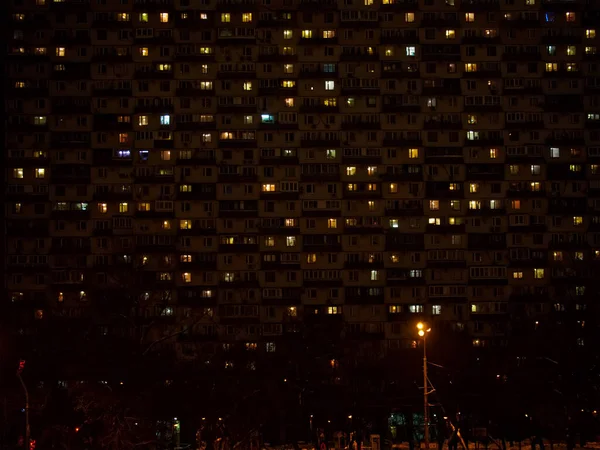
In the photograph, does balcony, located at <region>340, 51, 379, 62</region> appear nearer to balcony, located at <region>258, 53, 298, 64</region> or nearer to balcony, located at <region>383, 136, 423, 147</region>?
balcony, located at <region>258, 53, 298, 64</region>

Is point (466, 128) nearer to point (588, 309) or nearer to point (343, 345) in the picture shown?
point (343, 345)

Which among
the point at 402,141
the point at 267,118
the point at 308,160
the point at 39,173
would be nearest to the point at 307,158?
the point at 308,160

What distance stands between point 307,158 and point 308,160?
0.28 meters

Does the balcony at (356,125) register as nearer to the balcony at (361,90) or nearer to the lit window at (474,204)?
the balcony at (361,90)

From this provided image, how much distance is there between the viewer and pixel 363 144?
117 metres

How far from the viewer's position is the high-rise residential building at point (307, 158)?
115 metres

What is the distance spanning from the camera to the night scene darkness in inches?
4535

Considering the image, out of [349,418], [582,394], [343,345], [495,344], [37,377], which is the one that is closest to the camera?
[37,377]

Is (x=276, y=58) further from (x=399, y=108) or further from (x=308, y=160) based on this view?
(x=399, y=108)

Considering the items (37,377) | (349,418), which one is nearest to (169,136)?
(349,418)

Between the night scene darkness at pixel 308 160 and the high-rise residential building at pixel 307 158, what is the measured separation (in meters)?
0.23

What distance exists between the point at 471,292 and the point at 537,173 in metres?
15.8

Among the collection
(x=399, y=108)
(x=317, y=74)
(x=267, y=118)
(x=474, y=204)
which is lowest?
(x=474, y=204)

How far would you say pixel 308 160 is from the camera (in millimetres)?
116562
